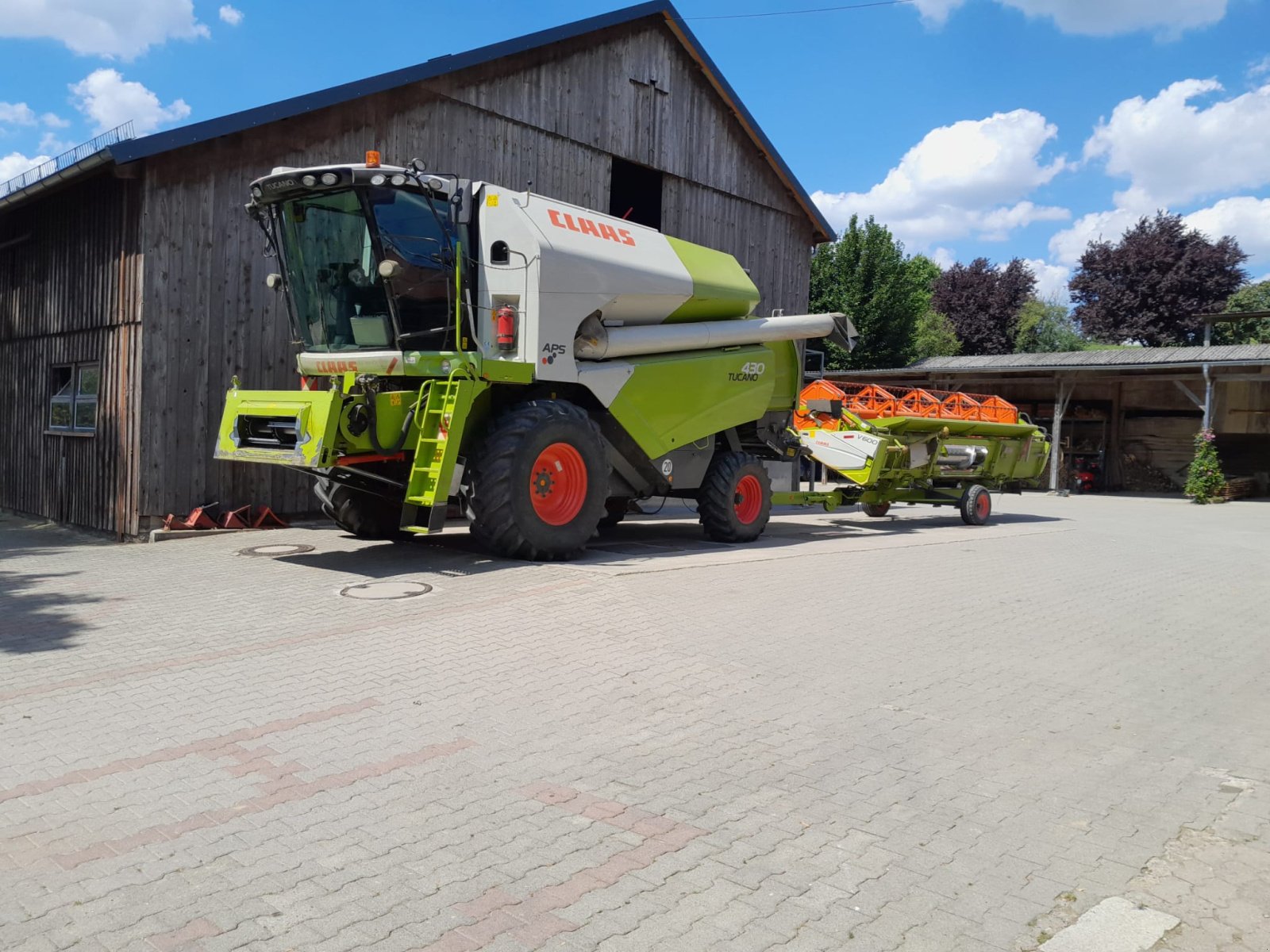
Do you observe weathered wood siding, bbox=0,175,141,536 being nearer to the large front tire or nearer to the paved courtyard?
the paved courtyard

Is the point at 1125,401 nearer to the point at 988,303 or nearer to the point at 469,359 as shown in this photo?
the point at 988,303

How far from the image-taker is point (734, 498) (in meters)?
12.1

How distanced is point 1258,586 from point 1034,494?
18116 millimetres

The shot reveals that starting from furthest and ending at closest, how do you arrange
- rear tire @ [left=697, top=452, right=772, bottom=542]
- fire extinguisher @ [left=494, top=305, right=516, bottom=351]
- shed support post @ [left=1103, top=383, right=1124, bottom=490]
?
shed support post @ [left=1103, top=383, right=1124, bottom=490]
rear tire @ [left=697, top=452, right=772, bottom=542]
fire extinguisher @ [left=494, top=305, right=516, bottom=351]

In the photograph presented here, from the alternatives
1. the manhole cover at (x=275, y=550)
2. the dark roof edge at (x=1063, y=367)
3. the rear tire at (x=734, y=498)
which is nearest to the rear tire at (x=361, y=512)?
the manhole cover at (x=275, y=550)

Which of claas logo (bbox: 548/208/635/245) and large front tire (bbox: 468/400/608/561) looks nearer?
large front tire (bbox: 468/400/608/561)

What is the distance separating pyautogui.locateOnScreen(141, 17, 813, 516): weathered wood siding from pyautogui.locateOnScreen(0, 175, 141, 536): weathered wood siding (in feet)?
1.27

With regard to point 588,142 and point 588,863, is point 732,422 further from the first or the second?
point 588,863

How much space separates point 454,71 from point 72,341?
243 inches

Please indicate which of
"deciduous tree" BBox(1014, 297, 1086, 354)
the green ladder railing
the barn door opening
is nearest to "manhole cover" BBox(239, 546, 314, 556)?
the green ladder railing

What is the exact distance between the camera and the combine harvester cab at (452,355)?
8812 millimetres

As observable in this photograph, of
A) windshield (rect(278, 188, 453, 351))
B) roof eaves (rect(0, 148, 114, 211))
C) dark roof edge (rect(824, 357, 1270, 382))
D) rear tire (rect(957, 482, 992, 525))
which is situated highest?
roof eaves (rect(0, 148, 114, 211))

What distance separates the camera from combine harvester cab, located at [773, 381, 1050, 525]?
14508 mm

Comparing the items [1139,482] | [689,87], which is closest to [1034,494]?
[1139,482]
